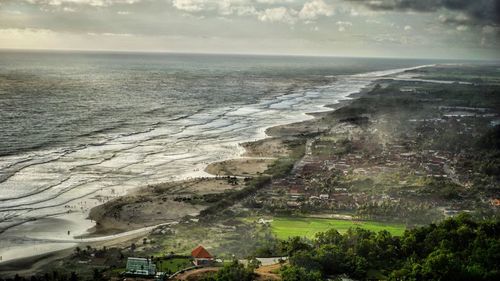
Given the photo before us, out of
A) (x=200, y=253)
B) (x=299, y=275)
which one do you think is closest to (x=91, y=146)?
(x=200, y=253)

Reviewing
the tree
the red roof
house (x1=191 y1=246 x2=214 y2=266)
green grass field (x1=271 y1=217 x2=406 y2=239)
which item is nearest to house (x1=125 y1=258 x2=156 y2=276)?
house (x1=191 y1=246 x2=214 y2=266)

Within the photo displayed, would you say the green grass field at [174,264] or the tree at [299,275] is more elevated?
the tree at [299,275]

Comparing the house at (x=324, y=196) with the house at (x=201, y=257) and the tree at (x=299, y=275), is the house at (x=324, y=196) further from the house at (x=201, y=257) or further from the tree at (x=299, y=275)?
the tree at (x=299, y=275)

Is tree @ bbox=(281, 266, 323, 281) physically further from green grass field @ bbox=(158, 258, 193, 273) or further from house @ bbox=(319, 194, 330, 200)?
house @ bbox=(319, 194, 330, 200)

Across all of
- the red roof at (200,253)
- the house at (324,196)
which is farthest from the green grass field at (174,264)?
the house at (324,196)

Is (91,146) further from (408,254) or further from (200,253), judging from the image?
(408,254)

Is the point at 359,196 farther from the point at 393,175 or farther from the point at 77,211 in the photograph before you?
the point at 77,211

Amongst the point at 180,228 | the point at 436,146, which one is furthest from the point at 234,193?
the point at 436,146
